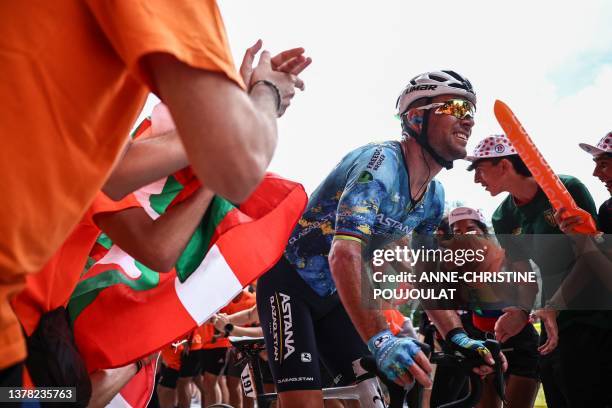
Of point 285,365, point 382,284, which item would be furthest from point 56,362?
point 382,284

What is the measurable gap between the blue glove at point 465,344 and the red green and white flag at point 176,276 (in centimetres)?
124

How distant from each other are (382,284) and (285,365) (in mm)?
942

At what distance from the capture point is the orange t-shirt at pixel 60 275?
1896 mm

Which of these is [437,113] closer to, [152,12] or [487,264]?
[487,264]

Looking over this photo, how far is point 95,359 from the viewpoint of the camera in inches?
98.1

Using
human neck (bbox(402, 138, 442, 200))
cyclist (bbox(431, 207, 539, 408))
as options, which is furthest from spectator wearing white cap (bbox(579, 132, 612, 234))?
human neck (bbox(402, 138, 442, 200))

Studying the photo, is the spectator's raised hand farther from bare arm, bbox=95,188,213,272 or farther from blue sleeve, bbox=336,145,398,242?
blue sleeve, bbox=336,145,398,242

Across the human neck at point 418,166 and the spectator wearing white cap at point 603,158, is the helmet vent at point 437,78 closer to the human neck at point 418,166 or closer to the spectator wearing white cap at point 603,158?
the human neck at point 418,166

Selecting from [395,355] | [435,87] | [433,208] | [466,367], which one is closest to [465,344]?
[466,367]

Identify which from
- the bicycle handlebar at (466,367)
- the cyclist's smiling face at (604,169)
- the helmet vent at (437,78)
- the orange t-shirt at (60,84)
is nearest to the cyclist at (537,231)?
the cyclist's smiling face at (604,169)

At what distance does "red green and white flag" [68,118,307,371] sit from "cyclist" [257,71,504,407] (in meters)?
0.47

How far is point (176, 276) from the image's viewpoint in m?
2.88

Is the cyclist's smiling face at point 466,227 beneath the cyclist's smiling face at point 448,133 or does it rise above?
beneath

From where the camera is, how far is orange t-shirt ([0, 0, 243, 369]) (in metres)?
1.07
